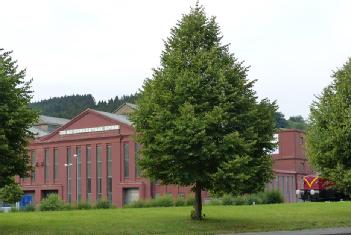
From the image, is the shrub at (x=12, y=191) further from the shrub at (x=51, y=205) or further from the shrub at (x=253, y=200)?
the shrub at (x=253, y=200)

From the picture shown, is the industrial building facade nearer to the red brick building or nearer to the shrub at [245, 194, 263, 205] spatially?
the red brick building

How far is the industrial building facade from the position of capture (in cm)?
7662

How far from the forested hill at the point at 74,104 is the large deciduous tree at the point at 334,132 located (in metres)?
121

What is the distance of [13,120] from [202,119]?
7.18 meters

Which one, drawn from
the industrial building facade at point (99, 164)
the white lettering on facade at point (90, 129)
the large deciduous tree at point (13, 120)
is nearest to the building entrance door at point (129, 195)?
the industrial building facade at point (99, 164)

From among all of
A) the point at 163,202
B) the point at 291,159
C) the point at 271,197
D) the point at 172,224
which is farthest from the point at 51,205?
Answer: the point at 291,159

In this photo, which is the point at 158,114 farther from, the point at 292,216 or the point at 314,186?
the point at 314,186

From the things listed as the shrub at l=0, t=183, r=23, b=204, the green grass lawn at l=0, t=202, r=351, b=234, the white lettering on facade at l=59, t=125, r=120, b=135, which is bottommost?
the green grass lawn at l=0, t=202, r=351, b=234

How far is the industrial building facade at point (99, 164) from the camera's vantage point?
251 feet

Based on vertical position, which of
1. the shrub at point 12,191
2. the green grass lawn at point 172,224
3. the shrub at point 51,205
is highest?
the shrub at point 12,191

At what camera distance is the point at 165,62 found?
25.8 m

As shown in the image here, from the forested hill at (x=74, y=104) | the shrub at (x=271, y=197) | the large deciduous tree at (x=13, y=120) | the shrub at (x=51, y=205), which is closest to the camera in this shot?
the large deciduous tree at (x=13, y=120)

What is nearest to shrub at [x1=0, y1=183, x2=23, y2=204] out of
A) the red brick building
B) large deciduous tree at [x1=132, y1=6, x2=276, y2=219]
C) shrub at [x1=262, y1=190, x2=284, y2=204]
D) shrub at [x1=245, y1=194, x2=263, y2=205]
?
large deciduous tree at [x1=132, y1=6, x2=276, y2=219]

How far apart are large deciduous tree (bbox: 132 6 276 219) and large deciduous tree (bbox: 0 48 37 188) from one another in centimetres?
483
